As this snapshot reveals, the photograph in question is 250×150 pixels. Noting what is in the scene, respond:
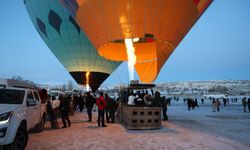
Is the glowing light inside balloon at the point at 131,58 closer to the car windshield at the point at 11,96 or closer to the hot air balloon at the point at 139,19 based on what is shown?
the hot air balloon at the point at 139,19

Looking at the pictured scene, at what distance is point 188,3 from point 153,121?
19.1 ft

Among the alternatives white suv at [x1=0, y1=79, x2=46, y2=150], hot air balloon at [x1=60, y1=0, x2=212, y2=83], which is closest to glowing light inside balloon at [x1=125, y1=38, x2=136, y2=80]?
hot air balloon at [x1=60, y1=0, x2=212, y2=83]

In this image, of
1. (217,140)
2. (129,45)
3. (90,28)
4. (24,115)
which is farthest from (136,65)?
(24,115)

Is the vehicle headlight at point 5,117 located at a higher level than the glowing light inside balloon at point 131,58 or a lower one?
lower

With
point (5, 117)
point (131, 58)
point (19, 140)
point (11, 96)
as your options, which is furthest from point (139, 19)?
point (5, 117)

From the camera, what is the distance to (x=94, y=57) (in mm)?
29141

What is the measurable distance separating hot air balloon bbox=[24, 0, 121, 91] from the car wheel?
19.7m

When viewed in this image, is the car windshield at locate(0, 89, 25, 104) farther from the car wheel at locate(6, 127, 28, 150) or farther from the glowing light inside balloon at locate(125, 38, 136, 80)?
the glowing light inside balloon at locate(125, 38, 136, 80)

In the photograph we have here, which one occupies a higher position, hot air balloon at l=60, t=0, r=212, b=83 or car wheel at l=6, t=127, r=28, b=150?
hot air balloon at l=60, t=0, r=212, b=83

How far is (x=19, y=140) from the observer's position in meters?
A: 6.00

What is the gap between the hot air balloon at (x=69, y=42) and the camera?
998 inches

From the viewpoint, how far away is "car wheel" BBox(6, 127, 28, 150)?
18.8 ft

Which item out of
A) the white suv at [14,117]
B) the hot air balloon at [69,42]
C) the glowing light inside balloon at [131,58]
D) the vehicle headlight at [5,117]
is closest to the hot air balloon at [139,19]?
the glowing light inside balloon at [131,58]

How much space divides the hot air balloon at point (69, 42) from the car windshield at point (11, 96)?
60.9ft
